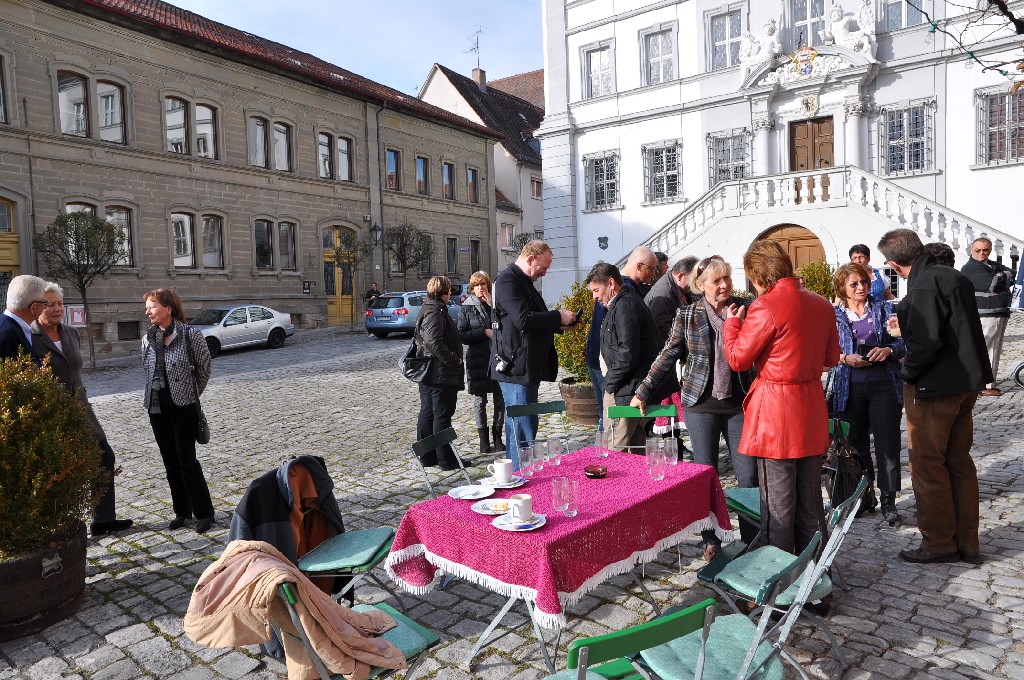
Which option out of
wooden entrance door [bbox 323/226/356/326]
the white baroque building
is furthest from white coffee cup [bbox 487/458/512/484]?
wooden entrance door [bbox 323/226/356/326]

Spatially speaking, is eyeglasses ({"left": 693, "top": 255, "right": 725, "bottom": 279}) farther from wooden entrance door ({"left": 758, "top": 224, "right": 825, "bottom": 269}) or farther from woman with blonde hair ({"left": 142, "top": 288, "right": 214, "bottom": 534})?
wooden entrance door ({"left": 758, "top": 224, "right": 825, "bottom": 269})

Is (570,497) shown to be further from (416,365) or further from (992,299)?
(992,299)

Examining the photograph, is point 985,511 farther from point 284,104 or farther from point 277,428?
point 284,104

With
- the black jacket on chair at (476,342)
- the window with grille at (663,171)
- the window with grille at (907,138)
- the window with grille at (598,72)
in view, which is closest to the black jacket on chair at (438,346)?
the black jacket on chair at (476,342)

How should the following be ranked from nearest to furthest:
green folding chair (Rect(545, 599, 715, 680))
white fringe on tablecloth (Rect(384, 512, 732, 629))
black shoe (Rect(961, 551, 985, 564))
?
1. green folding chair (Rect(545, 599, 715, 680))
2. white fringe on tablecloth (Rect(384, 512, 732, 629))
3. black shoe (Rect(961, 551, 985, 564))

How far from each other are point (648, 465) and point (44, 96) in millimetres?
21753

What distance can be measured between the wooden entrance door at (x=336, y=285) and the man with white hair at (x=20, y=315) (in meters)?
23.1

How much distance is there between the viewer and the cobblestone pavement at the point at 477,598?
379cm

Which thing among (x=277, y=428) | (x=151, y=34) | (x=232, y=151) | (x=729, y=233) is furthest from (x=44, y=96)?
(x=729, y=233)

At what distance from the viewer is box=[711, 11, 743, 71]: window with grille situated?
2106 cm

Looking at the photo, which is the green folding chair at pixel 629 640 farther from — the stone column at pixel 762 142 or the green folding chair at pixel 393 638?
the stone column at pixel 762 142

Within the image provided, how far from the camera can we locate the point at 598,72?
77.9ft

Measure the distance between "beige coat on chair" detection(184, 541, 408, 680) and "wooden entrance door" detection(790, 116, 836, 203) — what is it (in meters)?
19.4

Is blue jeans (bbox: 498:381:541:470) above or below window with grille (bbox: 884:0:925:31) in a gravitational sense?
below
